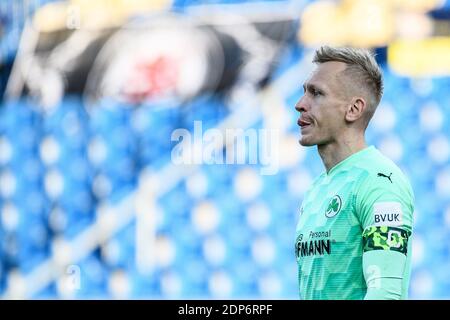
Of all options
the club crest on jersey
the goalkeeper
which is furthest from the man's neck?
the club crest on jersey

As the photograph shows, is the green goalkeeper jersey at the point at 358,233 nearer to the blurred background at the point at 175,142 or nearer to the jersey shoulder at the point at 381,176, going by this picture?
the jersey shoulder at the point at 381,176

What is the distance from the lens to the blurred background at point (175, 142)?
4.55m

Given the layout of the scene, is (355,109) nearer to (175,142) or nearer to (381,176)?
(381,176)

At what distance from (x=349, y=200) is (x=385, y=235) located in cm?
16

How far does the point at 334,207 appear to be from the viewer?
6.61 ft

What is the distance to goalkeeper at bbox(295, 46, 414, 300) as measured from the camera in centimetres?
185

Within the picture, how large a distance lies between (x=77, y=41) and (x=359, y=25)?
1.48 m

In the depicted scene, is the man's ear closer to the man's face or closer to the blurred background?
the man's face

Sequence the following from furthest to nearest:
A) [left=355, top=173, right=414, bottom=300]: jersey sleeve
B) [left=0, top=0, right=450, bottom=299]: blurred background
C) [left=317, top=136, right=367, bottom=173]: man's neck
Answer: [left=0, top=0, right=450, bottom=299]: blurred background
[left=317, top=136, right=367, bottom=173]: man's neck
[left=355, top=173, right=414, bottom=300]: jersey sleeve

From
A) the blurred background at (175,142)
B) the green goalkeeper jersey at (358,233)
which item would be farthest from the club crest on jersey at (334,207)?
the blurred background at (175,142)

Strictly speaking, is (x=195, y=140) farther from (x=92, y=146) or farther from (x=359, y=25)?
(x=359, y=25)

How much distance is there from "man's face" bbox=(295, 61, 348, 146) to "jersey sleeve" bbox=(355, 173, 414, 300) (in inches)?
8.5

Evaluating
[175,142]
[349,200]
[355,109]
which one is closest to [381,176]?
[349,200]

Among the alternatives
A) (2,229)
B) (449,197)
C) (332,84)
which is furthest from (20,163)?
(332,84)
